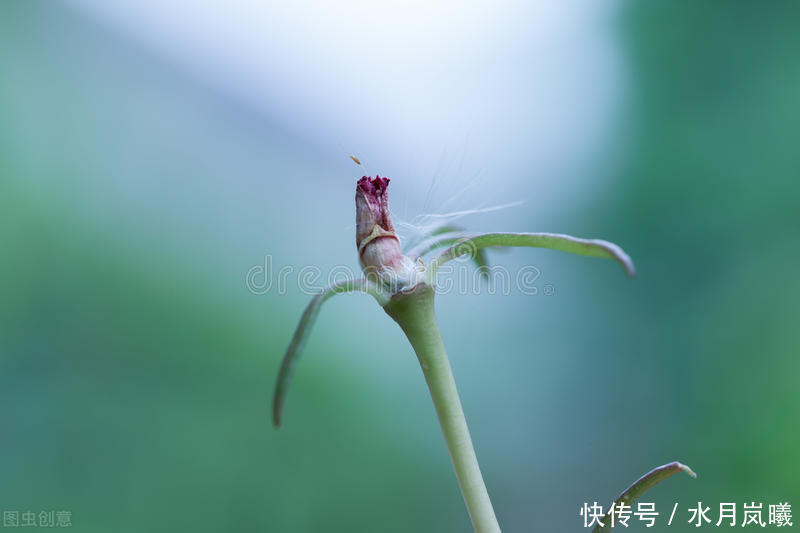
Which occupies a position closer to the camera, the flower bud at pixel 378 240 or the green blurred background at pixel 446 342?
the flower bud at pixel 378 240

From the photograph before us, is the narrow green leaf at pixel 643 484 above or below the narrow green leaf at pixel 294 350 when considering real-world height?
below

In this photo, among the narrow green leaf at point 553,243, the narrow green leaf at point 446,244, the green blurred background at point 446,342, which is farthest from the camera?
the green blurred background at point 446,342

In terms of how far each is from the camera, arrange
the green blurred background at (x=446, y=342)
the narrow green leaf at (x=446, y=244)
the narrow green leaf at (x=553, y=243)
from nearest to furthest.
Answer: the narrow green leaf at (x=553, y=243)
the narrow green leaf at (x=446, y=244)
the green blurred background at (x=446, y=342)

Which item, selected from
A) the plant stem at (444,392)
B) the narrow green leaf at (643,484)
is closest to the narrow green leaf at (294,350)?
the plant stem at (444,392)

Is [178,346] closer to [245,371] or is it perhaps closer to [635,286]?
[245,371]

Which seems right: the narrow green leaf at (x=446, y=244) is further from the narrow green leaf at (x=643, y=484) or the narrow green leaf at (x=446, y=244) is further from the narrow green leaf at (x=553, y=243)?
the narrow green leaf at (x=643, y=484)

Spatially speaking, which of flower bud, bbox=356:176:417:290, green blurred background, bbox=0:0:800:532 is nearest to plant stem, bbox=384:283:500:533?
flower bud, bbox=356:176:417:290
